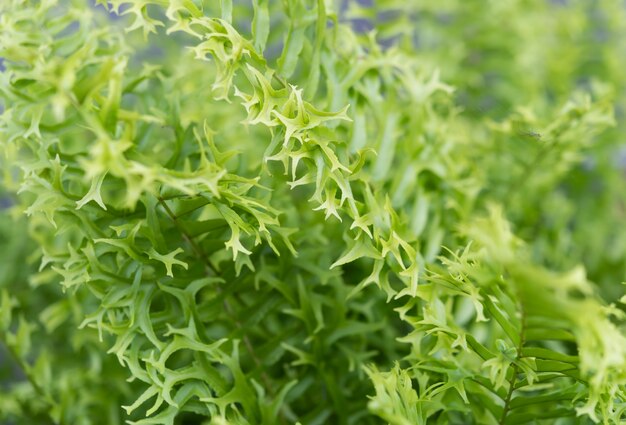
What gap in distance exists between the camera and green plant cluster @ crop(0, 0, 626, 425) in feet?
1.46

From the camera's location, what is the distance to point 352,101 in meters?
0.61

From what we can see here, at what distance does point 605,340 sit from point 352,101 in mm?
324

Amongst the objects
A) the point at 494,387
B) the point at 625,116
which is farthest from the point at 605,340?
the point at 625,116

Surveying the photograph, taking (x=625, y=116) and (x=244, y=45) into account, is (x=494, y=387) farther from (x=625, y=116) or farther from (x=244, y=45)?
(x=625, y=116)

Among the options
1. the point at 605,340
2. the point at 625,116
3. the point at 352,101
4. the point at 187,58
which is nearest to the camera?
the point at 605,340

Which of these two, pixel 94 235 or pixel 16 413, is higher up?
pixel 94 235

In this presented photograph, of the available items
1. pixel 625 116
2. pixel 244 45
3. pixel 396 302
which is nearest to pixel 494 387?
pixel 396 302

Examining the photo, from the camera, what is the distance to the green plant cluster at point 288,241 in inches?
17.6

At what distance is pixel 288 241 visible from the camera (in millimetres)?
519

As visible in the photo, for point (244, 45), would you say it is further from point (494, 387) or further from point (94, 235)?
point (494, 387)

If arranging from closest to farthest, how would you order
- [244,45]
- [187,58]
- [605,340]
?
1. [605,340]
2. [244,45]
3. [187,58]

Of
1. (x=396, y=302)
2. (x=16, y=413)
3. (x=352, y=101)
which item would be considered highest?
(x=352, y=101)

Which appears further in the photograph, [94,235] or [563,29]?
[563,29]

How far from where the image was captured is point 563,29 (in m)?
1.01
